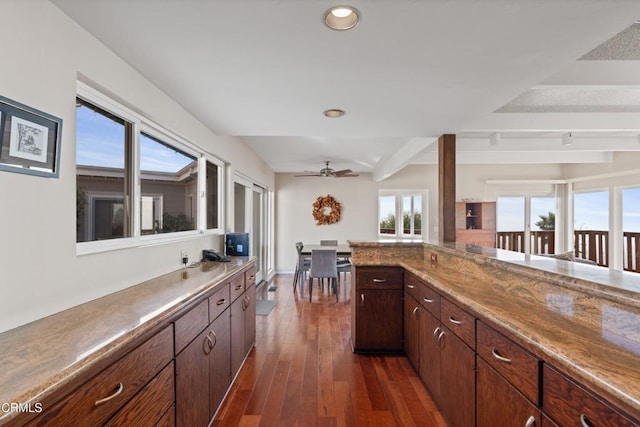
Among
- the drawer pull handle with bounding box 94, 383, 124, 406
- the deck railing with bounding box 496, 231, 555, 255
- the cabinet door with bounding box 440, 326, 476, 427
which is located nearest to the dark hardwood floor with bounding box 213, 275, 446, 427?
the cabinet door with bounding box 440, 326, 476, 427

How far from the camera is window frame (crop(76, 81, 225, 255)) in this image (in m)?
1.63

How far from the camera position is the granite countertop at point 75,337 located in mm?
804

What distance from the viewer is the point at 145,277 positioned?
205 centimetres

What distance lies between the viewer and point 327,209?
293 inches

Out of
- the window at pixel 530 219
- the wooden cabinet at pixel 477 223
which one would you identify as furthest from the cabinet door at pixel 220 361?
the window at pixel 530 219

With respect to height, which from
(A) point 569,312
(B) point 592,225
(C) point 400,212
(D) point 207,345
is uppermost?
(C) point 400,212

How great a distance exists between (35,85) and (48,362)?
1.05 meters

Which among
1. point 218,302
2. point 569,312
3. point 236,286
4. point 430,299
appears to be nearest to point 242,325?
point 236,286

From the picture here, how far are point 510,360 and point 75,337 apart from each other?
163 centimetres

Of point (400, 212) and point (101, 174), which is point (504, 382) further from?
point (400, 212)

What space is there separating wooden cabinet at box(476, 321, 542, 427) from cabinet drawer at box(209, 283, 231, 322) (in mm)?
1514

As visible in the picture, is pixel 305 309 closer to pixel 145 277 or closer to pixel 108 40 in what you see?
pixel 145 277

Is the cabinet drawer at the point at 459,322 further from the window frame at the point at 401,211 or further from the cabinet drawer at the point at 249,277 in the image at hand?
the window frame at the point at 401,211

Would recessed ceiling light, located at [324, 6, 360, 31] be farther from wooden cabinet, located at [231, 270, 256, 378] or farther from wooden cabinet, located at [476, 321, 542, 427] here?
wooden cabinet, located at [231, 270, 256, 378]
